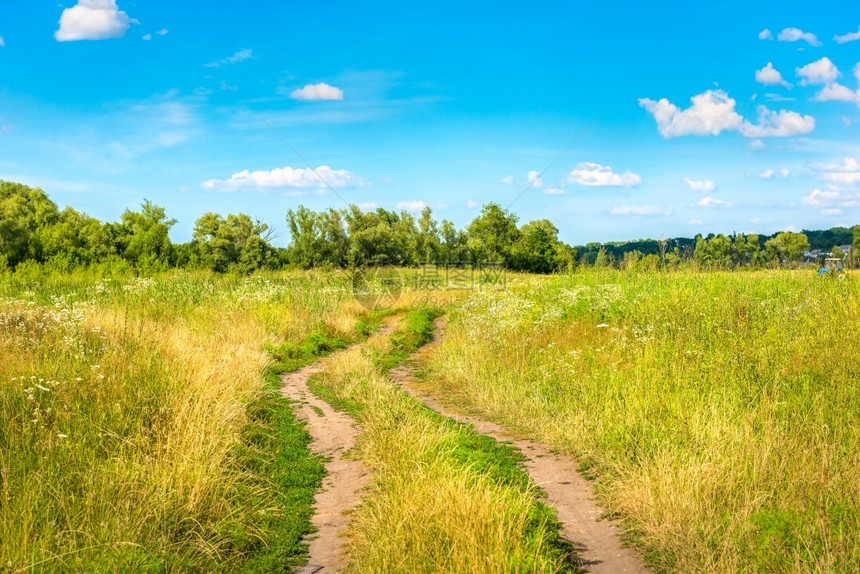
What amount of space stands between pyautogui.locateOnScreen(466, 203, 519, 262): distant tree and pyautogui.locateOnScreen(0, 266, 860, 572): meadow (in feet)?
133

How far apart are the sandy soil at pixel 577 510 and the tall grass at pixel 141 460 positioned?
8.02ft

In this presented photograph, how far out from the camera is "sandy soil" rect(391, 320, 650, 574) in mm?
4348

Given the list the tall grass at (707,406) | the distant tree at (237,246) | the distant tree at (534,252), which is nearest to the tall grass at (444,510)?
the tall grass at (707,406)

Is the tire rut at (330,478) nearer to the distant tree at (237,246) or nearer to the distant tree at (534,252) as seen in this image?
the distant tree at (237,246)

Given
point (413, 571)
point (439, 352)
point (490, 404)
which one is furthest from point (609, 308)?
point (413, 571)

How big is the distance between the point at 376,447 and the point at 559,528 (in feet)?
8.20

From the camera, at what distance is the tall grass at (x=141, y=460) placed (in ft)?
13.9

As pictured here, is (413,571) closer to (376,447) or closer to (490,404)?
(376,447)

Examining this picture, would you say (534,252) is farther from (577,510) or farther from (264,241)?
(577,510)

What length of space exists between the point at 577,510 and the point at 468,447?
1694 millimetres

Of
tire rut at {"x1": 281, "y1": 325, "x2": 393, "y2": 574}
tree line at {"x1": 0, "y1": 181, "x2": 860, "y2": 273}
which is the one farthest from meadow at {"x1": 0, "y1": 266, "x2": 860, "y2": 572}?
tree line at {"x1": 0, "y1": 181, "x2": 860, "y2": 273}

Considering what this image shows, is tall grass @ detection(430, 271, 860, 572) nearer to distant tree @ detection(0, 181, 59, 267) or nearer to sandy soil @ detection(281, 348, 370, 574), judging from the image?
sandy soil @ detection(281, 348, 370, 574)

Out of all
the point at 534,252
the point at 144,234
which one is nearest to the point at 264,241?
the point at 144,234

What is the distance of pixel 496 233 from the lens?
54000mm
